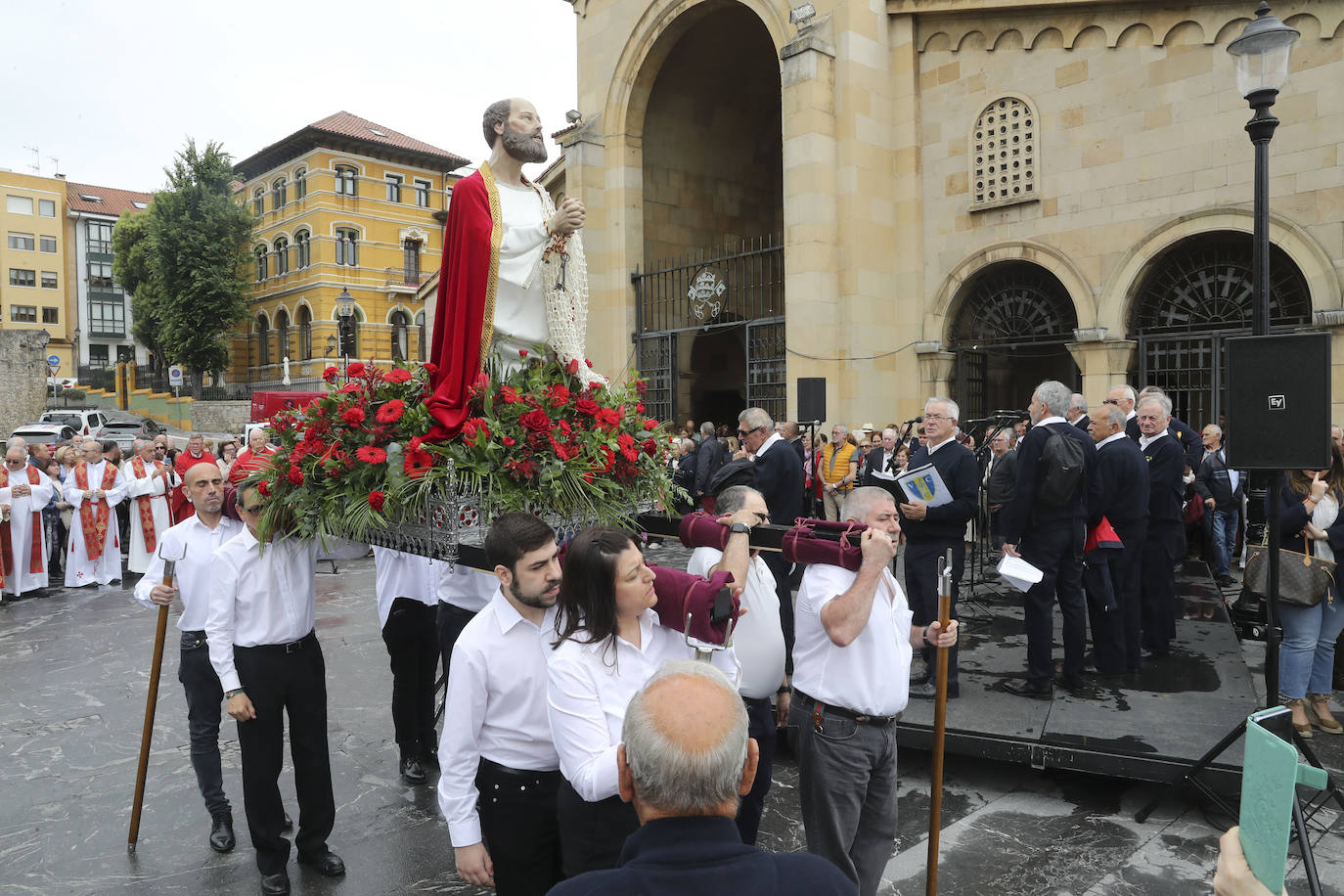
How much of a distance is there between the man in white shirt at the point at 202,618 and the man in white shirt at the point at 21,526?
798 cm

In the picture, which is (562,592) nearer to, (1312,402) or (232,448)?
(1312,402)

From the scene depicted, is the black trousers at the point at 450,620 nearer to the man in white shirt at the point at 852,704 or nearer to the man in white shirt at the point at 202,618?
the man in white shirt at the point at 202,618

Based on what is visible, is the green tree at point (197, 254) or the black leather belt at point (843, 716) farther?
the green tree at point (197, 254)

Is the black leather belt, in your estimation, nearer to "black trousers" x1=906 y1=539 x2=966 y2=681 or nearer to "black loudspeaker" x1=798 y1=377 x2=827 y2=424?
"black trousers" x1=906 y1=539 x2=966 y2=681

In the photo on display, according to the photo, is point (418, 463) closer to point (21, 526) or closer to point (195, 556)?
point (195, 556)

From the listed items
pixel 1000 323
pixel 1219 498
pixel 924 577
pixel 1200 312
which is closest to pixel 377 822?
pixel 924 577

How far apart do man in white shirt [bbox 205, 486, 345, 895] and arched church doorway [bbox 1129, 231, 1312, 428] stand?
11.5 metres

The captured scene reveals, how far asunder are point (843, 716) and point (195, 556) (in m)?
3.49

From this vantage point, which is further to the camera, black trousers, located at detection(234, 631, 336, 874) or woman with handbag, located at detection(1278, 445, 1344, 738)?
woman with handbag, located at detection(1278, 445, 1344, 738)

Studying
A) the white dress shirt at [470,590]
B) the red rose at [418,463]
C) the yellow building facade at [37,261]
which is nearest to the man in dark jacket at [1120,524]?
the white dress shirt at [470,590]

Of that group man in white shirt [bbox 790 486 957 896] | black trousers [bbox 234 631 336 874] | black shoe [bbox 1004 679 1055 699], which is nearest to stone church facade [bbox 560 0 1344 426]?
black shoe [bbox 1004 679 1055 699]

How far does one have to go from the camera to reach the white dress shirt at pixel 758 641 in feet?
12.6

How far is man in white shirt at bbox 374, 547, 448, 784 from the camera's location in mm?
5285

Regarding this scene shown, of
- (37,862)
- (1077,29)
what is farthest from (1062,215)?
(37,862)
